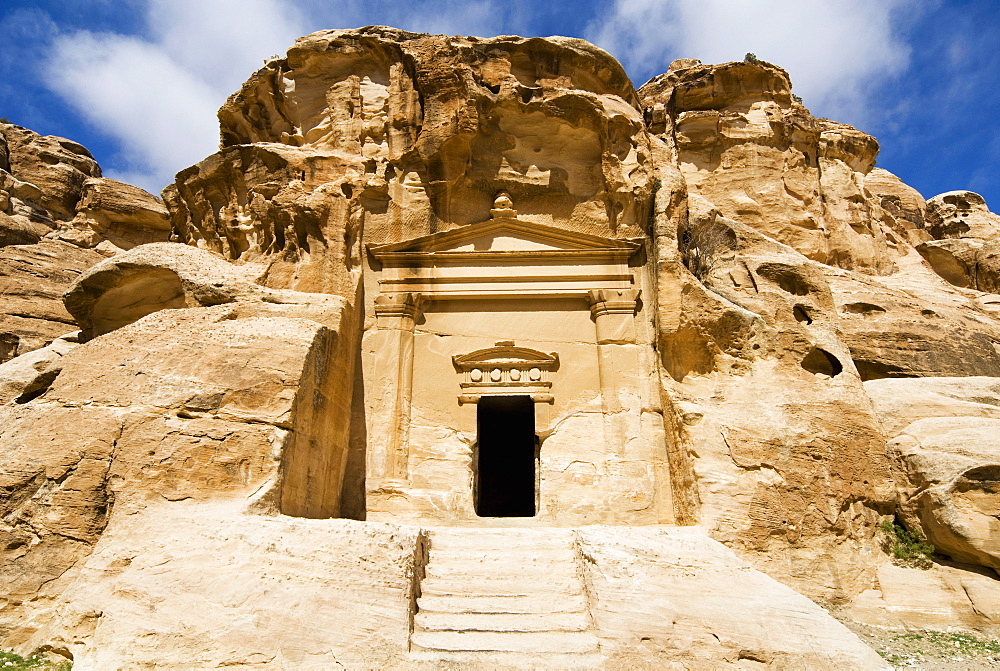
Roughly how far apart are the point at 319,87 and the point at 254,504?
9.24 meters

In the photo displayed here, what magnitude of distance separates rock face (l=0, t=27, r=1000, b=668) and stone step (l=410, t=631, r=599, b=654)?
0.03 meters

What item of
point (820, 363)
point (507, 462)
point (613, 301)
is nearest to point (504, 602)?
point (613, 301)

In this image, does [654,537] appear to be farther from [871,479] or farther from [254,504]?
[254,504]

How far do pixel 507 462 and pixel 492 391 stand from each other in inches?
203

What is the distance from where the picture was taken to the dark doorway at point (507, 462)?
577 inches

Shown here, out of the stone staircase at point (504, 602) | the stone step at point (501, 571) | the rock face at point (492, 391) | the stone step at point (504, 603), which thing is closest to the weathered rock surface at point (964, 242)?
the rock face at point (492, 391)

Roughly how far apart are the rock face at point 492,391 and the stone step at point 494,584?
0.14ft

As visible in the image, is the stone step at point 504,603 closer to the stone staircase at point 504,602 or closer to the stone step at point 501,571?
the stone staircase at point 504,602

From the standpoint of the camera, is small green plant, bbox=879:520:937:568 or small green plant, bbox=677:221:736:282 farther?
small green plant, bbox=677:221:736:282

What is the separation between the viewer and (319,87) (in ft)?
42.2

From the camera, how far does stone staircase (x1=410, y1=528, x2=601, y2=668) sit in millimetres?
5508

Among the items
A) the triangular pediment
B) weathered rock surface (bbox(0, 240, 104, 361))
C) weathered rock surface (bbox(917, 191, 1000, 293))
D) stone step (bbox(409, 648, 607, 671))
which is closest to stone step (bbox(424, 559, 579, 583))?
stone step (bbox(409, 648, 607, 671))

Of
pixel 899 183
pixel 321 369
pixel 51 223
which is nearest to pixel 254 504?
pixel 321 369

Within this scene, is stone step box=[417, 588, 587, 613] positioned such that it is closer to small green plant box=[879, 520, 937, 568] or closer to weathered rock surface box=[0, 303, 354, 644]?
weathered rock surface box=[0, 303, 354, 644]
